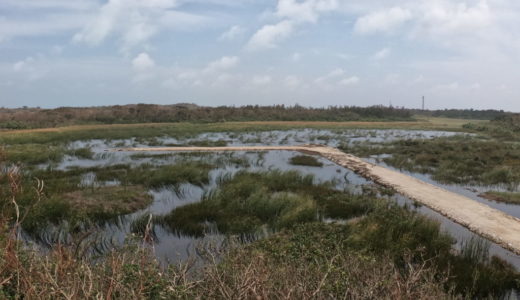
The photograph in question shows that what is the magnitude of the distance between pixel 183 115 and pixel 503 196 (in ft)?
218

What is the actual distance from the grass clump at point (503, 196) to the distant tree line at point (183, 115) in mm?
58904

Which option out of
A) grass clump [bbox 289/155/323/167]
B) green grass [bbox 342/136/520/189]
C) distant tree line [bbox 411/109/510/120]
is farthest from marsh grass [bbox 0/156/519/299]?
distant tree line [bbox 411/109/510/120]

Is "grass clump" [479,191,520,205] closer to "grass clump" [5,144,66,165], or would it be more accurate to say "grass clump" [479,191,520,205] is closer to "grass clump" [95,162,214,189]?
"grass clump" [95,162,214,189]

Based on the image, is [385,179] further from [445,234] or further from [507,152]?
[507,152]

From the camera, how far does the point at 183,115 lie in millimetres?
74250

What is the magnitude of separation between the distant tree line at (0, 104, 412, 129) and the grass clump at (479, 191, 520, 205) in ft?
193

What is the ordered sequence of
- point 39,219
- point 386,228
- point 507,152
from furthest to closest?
point 507,152, point 39,219, point 386,228

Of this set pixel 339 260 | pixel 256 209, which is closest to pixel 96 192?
pixel 256 209

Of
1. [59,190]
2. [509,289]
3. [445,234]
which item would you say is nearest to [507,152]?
[445,234]

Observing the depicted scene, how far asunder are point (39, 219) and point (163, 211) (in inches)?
143

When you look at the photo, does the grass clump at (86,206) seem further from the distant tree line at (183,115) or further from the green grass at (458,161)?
the distant tree line at (183,115)

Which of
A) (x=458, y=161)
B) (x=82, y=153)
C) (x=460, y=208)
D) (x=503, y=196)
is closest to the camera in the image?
(x=460, y=208)

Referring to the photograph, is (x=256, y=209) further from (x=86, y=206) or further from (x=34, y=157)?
(x=34, y=157)

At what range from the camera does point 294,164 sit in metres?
22.5
